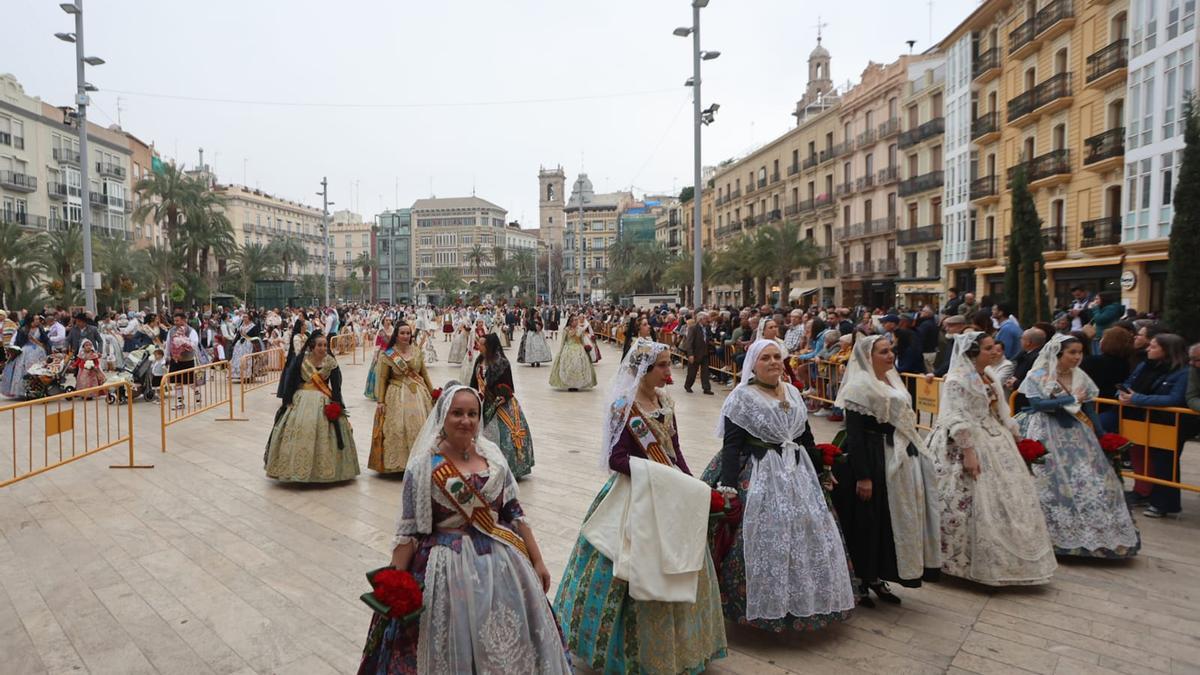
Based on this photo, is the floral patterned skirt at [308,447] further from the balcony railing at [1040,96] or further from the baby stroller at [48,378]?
the balcony railing at [1040,96]

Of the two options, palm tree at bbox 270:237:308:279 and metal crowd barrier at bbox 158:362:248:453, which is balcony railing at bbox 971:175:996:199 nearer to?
metal crowd barrier at bbox 158:362:248:453

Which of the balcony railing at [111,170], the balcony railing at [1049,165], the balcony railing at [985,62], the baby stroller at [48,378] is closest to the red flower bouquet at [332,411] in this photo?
the baby stroller at [48,378]

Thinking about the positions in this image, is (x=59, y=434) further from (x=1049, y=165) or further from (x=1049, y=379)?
(x=1049, y=165)

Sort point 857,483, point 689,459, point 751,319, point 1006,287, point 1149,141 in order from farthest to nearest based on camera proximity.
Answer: point 1149,141, point 1006,287, point 751,319, point 689,459, point 857,483

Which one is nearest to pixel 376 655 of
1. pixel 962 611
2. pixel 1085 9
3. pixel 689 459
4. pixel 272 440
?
pixel 962 611

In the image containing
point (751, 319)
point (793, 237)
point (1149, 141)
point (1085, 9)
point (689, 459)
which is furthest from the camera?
point (793, 237)

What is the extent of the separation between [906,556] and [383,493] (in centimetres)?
515

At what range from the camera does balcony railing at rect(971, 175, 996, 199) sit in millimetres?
29844

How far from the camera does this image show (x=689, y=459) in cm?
894

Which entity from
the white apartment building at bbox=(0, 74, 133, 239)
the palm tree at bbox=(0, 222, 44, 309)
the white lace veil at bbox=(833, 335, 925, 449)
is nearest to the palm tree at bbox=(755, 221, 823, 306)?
the palm tree at bbox=(0, 222, 44, 309)

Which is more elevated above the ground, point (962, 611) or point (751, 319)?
point (751, 319)

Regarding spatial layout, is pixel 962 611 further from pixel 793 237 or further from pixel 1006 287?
pixel 793 237

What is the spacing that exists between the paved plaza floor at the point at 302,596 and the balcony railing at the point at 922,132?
103ft

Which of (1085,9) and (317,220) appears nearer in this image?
(1085,9)
